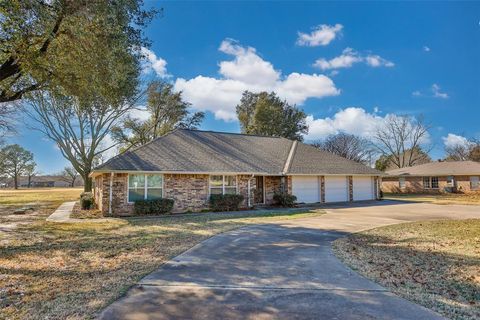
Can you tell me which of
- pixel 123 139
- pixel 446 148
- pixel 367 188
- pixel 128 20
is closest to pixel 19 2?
pixel 128 20

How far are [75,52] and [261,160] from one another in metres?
14.8

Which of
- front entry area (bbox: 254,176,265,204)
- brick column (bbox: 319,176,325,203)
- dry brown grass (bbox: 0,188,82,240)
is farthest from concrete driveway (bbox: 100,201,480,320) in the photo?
brick column (bbox: 319,176,325,203)

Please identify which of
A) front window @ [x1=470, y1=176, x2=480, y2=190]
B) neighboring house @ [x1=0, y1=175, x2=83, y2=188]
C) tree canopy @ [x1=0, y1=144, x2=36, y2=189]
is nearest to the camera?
front window @ [x1=470, y1=176, x2=480, y2=190]

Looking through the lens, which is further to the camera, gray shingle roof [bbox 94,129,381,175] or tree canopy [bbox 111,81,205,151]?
tree canopy [bbox 111,81,205,151]

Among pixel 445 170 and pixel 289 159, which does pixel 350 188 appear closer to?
pixel 289 159

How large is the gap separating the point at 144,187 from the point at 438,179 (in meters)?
31.0

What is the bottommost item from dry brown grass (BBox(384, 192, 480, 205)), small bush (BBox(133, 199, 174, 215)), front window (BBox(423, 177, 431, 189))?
dry brown grass (BBox(384, 192, 480, 205))

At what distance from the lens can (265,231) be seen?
11141mm

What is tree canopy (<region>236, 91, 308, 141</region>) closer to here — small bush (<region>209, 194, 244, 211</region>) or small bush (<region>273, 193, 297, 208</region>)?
small bush (<region>273, 193, 297, 208</region>)

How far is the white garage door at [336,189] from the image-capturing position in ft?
76.8

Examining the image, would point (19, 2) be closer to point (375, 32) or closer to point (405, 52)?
point (375, 32)

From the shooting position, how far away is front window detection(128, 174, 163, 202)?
17000mm

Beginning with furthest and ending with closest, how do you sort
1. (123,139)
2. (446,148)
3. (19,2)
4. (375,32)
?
(446,148) < (123,139) < (375,32) < (19,2)

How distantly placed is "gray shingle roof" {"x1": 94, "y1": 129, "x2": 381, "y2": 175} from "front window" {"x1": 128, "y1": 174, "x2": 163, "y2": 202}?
2.10ft
